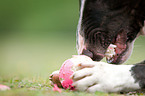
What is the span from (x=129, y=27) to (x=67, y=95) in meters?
1.49

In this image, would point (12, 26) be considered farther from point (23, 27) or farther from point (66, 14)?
point (66, 14)

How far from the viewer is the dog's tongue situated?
3.50 m

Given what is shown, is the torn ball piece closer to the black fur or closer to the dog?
the dog

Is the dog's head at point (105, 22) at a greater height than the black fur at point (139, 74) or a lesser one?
greater

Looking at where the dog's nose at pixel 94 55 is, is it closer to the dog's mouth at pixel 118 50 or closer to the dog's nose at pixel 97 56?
the dog's nose at pixel 97 56

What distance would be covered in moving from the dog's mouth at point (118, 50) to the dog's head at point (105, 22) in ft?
0.04

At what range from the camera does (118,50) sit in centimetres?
357

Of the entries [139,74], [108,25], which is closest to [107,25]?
[108,25]

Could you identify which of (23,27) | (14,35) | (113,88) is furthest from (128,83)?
(23,27)

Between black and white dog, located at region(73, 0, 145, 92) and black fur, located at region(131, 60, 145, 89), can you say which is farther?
black and white dog, located at region(73, 0, 145, 92)

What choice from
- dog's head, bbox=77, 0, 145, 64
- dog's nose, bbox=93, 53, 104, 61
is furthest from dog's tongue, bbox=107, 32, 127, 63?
dog's nose, bbox=93, 53, 104, 61

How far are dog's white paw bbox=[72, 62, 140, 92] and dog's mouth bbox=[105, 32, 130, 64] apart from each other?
Result: 2.29 feet

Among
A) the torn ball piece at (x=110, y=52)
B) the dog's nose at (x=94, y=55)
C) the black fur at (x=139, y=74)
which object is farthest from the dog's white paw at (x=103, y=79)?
the torn ball piece at (x=110, y=52)

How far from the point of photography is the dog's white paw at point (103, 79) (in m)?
→ 2.67
